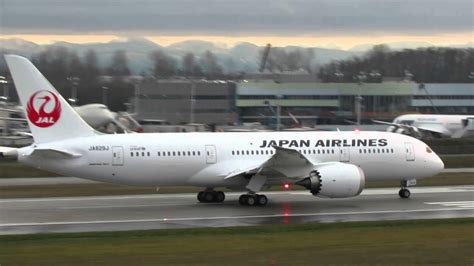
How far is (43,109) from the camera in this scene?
29.9 metres

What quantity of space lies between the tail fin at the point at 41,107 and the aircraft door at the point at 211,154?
5149 millimetres

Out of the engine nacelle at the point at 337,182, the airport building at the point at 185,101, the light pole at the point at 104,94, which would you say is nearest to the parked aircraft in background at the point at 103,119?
the light pole at the point at 104,94

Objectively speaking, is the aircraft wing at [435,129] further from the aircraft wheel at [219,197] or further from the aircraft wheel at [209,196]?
the aircraft wheel at [209,196]

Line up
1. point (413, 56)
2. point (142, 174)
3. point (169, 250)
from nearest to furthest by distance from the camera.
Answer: point (169, 250) < point (142, 174) < point (413, 56)

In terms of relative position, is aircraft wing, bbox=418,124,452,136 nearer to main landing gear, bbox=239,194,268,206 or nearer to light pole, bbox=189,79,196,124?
light pole, bbox=189,79,196,124

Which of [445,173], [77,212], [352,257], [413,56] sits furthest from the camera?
[413,56]

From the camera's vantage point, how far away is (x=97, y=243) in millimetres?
19469

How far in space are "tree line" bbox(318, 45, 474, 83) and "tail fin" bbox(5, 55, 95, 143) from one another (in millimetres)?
107524

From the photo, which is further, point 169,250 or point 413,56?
point 413,56

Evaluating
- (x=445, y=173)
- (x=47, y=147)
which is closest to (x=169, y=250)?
(x=47, y=147)

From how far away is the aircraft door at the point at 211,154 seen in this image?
31348 millimetres

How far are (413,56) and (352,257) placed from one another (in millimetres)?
130897

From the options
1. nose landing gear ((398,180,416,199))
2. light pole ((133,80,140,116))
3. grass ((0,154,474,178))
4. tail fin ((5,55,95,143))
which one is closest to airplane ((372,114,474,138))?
light pole ((133,80,140,116))

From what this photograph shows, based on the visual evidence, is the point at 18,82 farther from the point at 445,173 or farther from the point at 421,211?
the point at 445,173
